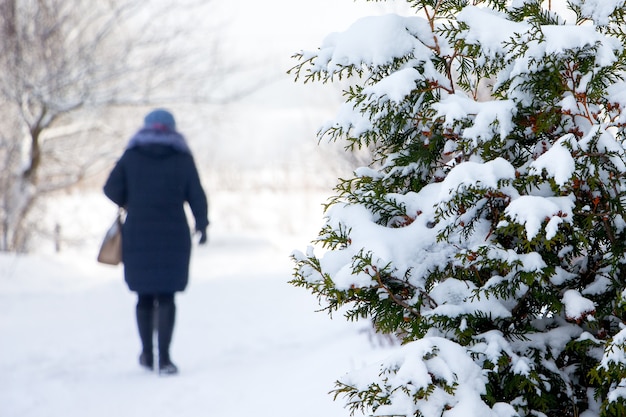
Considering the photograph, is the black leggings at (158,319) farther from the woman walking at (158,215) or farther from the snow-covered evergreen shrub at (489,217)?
the snow-covered evergreen shrub at (489,217)

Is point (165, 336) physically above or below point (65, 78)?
below

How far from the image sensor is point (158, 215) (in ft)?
18.3

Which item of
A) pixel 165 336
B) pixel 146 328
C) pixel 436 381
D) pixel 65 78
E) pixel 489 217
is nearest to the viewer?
pixel 436 381

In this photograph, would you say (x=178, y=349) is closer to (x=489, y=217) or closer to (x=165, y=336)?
(x=165, y=336)

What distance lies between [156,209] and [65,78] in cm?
593

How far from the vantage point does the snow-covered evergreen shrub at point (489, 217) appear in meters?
2.08

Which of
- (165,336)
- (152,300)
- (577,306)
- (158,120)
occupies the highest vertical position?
(158,120)

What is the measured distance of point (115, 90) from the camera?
Result: 11109mm

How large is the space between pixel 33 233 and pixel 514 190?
10.9 metres

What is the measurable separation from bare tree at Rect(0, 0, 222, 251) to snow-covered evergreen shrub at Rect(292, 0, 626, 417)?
29.7 ft

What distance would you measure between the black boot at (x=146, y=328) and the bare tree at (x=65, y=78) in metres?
5.87

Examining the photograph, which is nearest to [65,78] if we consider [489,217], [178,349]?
[178,349]

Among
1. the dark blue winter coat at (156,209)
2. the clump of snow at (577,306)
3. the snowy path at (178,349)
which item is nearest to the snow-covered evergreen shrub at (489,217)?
the clump of snow at (577,306)

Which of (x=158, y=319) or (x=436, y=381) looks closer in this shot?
(x=436, y=381)
